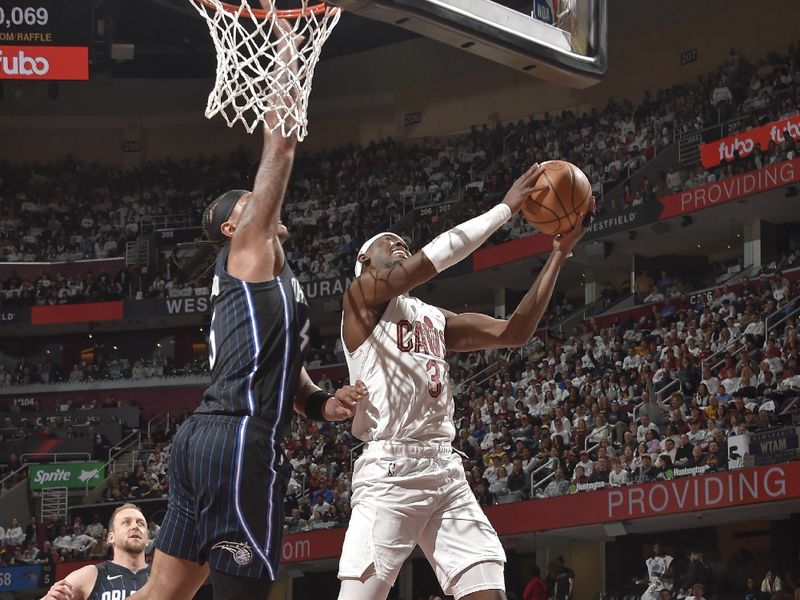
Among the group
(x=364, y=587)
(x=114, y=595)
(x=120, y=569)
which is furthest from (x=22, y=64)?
(x=364, y=587)

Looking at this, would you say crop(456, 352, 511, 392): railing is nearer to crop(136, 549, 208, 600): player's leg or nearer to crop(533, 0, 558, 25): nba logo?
crop(533, 0, 558, 25): nba logo

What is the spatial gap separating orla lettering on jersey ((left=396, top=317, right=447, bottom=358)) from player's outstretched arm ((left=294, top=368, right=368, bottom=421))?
22.9 inches

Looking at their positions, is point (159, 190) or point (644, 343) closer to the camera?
point (644, 343)

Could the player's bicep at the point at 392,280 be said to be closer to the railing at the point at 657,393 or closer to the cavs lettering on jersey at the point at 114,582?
the cavs lettering on jersey at the point at 114,582

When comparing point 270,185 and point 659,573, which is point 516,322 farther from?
point 659,573

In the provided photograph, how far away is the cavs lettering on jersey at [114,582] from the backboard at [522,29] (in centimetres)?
286

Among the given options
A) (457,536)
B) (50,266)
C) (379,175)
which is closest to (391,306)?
(457,536)

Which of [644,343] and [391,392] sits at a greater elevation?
[644,343]

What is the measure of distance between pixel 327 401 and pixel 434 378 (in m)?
0.73

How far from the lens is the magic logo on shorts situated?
11.8ft

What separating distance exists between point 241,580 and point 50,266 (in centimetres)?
2807

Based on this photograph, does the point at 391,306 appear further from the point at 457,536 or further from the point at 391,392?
the point at 457,536

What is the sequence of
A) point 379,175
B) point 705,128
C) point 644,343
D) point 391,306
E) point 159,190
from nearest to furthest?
1. point 391,306
2. point 644,343
3. point 705,128
4. point 379,175
5. point 159,190

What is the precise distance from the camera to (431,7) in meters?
4.80
